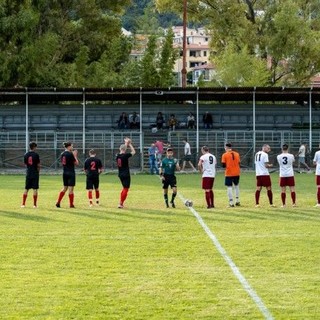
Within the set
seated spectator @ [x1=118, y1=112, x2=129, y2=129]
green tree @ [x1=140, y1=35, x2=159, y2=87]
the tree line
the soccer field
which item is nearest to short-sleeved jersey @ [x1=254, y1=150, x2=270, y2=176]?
the soccer field

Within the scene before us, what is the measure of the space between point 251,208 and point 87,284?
41.7 ft

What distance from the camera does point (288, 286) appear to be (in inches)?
523

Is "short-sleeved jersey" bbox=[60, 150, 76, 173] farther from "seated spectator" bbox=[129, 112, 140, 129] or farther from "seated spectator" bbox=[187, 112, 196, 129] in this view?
"seated spectator" bbox=[187, 112, 196, 129]

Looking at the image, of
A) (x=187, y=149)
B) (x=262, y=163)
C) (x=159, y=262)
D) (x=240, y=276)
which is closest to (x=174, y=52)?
(x=187, y=149)

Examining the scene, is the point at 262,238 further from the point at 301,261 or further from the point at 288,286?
the point at 288,286

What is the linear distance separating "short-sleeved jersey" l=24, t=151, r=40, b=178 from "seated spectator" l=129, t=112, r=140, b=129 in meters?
30.1

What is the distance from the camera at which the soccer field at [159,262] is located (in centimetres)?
1192

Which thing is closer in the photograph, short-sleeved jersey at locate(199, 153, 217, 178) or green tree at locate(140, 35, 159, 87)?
short-sleeved jersey at locate(199, 153, 217, 178)

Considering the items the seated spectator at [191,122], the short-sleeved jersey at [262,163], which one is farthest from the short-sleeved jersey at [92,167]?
the seated spectator at [191,122]

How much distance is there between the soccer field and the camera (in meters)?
11.9

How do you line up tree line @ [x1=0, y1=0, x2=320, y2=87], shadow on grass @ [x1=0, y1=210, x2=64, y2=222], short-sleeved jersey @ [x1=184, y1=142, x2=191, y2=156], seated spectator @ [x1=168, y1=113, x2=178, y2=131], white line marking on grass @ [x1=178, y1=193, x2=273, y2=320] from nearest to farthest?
white line marking on grass @ [x1=178, y1=193, x2=273, y2=320] → shadow on grass @ [x1=0, y1=210, x2=64, y2=222] → short-sleeved jersey @ [x1=184, y1=142, x2=191, y2=156] → seated spectator @ [x1=168, y1=113, x2=178, y2=131] → tree line @ [x1=0, y1=0, x2=320, y2=87]

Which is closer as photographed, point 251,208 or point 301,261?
point 301,261

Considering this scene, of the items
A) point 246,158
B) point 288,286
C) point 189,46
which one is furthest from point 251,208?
point 189,46

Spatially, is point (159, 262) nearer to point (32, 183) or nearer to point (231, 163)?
point (32, 183)
